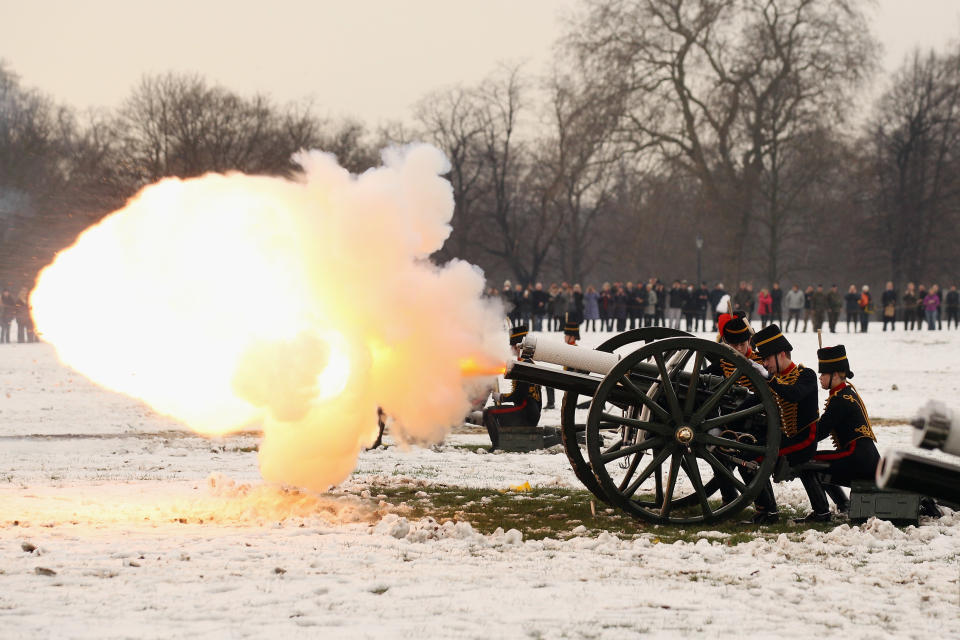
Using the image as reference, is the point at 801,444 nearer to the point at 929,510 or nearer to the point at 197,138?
the point at 929,510

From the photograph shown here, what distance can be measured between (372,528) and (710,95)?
39.5 meters

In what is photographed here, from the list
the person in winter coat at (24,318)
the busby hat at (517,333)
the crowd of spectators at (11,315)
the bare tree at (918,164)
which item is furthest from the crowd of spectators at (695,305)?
the busby hat at (517,333)

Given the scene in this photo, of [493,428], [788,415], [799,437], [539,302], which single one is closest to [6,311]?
[539,302]

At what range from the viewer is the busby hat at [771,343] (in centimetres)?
1016

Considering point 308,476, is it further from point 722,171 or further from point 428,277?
point 722,171

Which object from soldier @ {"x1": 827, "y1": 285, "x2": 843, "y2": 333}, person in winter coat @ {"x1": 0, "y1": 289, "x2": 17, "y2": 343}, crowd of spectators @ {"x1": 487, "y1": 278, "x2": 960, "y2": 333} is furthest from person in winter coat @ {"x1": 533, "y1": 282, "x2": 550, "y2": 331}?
person in winter coat @ {"x1": 0, "y1": 289, "x2": 17, "y2": 343}

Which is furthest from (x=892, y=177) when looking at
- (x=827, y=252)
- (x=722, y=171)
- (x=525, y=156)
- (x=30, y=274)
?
(x=30, y=274)

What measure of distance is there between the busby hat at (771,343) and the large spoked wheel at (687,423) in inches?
24.1

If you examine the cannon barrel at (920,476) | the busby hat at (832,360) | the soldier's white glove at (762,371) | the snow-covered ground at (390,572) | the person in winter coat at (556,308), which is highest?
the person in winter coat at (556,308)

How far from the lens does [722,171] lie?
155 ft

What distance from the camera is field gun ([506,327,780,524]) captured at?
932 cm

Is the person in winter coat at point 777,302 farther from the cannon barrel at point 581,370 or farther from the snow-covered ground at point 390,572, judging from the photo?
the cannon barrel at point 581,370

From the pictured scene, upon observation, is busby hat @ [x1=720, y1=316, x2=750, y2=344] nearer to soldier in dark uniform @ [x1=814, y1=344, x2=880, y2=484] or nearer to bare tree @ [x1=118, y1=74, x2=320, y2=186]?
soldier in dark uniform @ [x1=814, y1=344, x2=880, y2=484]

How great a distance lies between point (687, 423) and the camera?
30.9 feet
